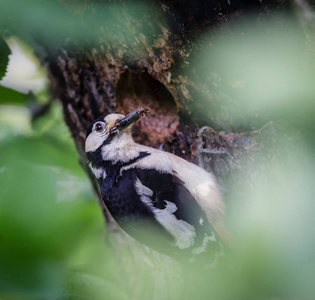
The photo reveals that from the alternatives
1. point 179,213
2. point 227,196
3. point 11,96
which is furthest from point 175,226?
point 11,96

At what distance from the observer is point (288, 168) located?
2.69ft

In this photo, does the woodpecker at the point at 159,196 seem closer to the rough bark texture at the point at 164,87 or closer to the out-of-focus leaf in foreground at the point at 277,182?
the rough bark texture at the point at 164,87

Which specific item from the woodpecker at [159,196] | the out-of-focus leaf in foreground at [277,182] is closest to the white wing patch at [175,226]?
the woodpecker at [159,196]

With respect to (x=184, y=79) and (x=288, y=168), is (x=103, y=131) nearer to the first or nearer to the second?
(x=184, y=79)

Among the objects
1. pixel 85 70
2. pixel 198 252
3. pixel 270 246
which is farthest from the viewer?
pixel 85 70

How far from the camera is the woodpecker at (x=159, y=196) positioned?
112 centimetres

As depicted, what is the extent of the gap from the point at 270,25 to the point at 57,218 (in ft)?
3.67

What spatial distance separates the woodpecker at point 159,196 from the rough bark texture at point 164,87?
0.29ft

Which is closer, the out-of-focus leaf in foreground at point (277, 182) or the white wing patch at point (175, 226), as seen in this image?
the out-of-focus leaf in foreground at point (277, 182)

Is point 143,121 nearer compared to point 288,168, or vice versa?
point 288,168

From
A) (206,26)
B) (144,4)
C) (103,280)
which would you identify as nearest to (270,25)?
(206,26)

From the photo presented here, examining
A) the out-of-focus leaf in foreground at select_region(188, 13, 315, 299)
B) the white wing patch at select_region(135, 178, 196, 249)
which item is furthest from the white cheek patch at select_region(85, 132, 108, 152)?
the out-of-focus leaf in foreground at select_region(188, 13, 315, 299)

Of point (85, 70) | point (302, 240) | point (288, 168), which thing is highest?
point (85, 70)

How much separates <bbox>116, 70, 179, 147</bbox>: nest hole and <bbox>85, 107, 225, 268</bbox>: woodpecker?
0.16 meters
